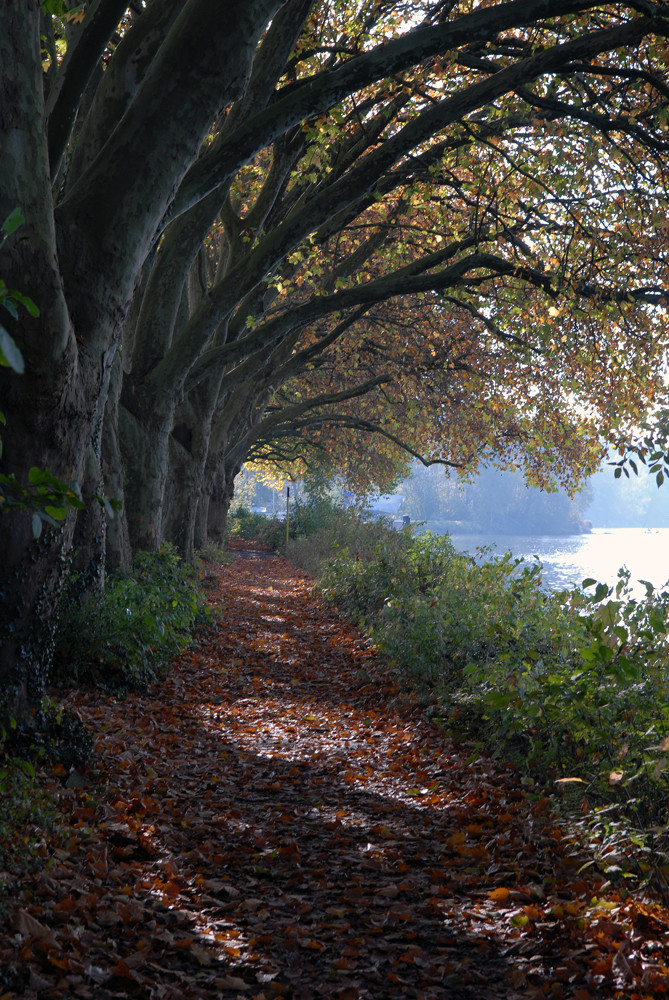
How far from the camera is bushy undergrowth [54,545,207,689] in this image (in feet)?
23.0

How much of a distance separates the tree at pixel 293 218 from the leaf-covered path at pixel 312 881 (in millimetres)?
1341

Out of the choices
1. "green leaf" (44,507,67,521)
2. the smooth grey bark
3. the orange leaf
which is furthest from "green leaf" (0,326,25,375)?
the orange leaf

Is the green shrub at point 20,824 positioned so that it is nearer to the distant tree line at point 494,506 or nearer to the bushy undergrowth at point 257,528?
the bushy undergrowth at point 257,528

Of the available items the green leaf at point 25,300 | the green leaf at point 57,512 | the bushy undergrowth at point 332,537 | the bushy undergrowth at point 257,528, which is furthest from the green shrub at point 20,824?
the bushy undergrowth at point 257,528

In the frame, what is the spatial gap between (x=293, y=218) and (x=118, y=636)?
186 inches

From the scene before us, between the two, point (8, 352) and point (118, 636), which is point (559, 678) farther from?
point (118, 636)

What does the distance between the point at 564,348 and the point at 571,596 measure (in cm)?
542

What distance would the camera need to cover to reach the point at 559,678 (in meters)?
4.75

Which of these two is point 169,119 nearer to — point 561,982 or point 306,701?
point 561,982

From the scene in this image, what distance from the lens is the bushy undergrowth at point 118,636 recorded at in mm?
7023

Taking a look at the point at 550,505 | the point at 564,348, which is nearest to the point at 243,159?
the point at 564,348

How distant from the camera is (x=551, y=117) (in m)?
8.34

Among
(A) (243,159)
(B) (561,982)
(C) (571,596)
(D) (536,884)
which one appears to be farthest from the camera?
(C) (571,596)

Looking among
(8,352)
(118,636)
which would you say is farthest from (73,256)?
A: (118,636)
